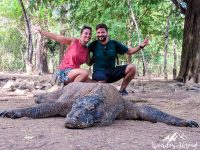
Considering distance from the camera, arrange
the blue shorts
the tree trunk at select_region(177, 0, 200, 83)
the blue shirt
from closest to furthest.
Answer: the blue shorts → the blue shirt → the tree trunk at select_region(177, 0, 200, 83)

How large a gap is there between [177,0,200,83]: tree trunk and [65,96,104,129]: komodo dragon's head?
21.4ft

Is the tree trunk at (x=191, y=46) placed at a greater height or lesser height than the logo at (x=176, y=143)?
greater

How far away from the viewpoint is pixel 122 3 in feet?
47.5

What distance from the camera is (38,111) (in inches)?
161

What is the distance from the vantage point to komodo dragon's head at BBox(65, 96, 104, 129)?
3.31 m

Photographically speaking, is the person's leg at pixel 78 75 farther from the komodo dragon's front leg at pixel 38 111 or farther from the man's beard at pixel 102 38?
the komodo dragon's front leg at pixel 38 111

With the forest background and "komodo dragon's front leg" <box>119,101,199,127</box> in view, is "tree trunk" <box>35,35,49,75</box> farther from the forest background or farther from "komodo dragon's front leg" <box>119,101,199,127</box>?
"komodo dragon's front leg" <box>119,101,199,127</box>

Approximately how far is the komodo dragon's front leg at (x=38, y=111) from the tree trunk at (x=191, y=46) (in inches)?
245

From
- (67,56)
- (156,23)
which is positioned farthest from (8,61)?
(67,56)

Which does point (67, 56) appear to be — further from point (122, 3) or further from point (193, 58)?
point (122, 3)

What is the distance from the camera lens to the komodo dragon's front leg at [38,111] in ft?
13.1

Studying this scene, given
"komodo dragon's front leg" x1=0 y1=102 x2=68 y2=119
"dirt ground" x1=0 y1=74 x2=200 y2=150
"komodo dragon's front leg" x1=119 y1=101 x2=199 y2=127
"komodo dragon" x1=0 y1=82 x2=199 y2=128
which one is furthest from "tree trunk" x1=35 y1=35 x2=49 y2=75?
"dirt ground" x1=0 y1=74 x2=200 y2=150

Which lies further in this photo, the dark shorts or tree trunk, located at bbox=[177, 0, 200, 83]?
tree trunk, located at bbox=[177, 0, 200, 83]

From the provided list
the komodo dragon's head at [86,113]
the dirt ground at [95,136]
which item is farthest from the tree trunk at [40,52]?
the komodo dragon's head at [86,113]
